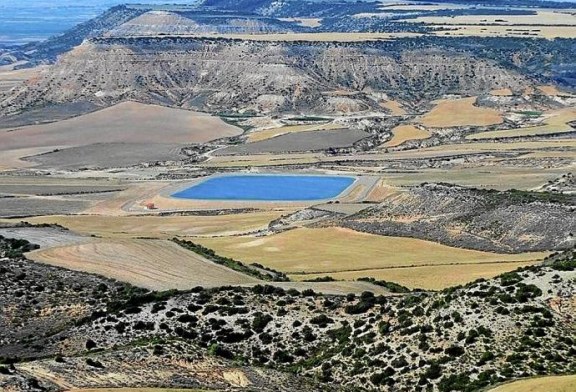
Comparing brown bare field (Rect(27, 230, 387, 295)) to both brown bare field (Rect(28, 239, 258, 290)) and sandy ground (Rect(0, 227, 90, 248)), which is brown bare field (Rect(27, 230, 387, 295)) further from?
sandy ground (Rect(0, 227, 90, 248))

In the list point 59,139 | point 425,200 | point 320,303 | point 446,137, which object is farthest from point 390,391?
point 59,139

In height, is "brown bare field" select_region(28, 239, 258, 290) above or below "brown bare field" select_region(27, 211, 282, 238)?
above

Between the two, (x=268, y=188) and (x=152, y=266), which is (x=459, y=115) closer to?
(x=268, y=188)

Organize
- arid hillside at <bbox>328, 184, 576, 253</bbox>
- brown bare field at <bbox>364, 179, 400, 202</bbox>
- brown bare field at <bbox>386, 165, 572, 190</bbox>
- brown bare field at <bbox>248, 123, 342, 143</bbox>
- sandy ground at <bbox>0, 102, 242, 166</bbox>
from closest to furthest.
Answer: arid hillside at <bbox>328, 184, 576, 253</bbox>
brown bare field at <bbox>364, 179, 400, 202</bbox>
brown bare field at <bbox>386, 165, 572, 190</bbox>
brown bare field at <bbox>248, 123, 342, 143</bbox>
sandy ground at <bbox>0, 102, 242, 166</bbox>

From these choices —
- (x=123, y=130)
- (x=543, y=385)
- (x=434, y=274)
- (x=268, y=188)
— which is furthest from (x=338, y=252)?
(x=123, y=130)

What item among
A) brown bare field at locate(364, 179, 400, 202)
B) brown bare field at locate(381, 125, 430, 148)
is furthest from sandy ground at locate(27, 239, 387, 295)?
brown bare field at locate(381, 125, 430, 148)

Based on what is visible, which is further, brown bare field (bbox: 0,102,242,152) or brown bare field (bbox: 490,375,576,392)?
brown bare field (bbox: 0,102,242,152)

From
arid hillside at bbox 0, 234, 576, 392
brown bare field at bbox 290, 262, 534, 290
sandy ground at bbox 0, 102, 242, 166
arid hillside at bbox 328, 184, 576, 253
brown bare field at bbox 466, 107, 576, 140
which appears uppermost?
arid hillside at bbox 0, 234, 576, 392
